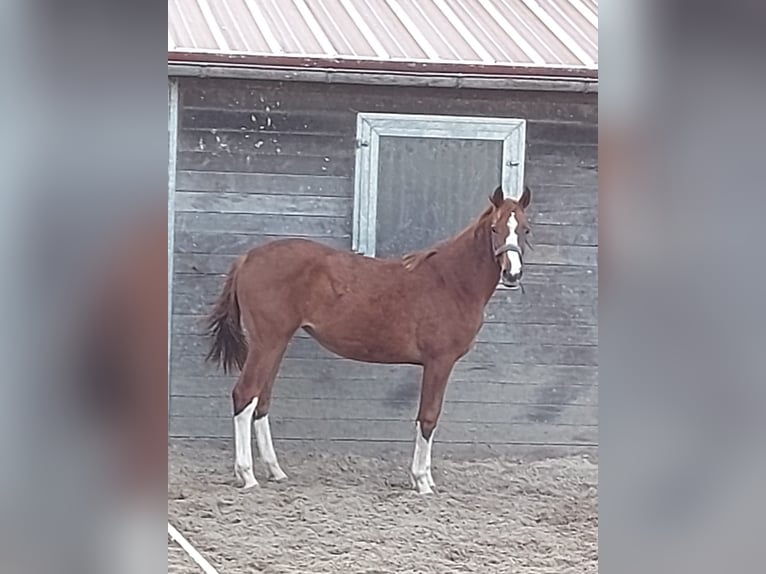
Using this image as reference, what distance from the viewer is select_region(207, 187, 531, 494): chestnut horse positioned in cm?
158

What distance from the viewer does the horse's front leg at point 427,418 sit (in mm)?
1600

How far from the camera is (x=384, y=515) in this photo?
1.58m

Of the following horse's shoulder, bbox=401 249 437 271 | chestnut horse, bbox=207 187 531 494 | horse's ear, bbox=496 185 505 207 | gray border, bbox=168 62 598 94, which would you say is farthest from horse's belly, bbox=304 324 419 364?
gray border, bbox=168 62 598 94

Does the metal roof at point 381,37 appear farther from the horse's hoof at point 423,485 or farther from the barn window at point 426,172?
the horse's hoof at point 423,485

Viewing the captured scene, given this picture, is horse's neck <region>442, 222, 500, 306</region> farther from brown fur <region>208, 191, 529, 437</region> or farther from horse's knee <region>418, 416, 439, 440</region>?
horse's knee <region>418, 416, 439, 440</region>

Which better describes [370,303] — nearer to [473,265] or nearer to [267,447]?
[473,265]

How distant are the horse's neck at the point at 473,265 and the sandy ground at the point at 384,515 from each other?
276mm

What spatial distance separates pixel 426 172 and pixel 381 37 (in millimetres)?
230

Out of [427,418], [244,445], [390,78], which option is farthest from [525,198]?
[244,445]

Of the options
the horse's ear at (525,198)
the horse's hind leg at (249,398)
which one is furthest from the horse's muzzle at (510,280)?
the horse's hind leg at (249,398)
